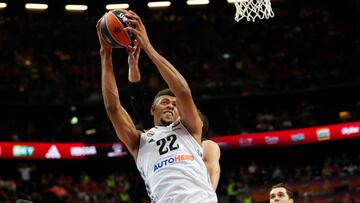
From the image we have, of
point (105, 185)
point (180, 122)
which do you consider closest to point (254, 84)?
point (105, 185)

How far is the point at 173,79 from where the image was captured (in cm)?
373

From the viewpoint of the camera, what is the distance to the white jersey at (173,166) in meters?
3.63

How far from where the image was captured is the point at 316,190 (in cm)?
1989

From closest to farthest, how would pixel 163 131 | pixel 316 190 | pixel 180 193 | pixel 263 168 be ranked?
pixel 180 193 < pixel 163 131 < pixel 316 190 < pixel 263 168

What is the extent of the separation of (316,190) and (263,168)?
12.8ft

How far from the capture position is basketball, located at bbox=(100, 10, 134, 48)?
3947 mm

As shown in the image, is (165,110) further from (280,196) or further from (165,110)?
(280,196)

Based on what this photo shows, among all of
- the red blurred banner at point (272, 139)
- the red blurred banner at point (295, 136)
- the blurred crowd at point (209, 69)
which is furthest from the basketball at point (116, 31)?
the red blurred banner at point (295, 136)

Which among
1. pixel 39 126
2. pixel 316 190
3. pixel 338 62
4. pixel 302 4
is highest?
pixel 302 4

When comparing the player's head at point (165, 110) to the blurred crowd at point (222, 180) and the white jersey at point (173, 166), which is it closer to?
the white jersey at point (173, 166)

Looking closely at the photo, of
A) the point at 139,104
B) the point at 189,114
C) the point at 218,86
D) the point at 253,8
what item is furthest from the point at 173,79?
the point at 218,86

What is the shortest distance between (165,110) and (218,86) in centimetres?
1987

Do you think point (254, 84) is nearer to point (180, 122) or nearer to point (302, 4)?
point (302, 4)

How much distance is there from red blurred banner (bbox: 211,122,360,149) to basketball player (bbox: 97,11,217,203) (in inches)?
745
